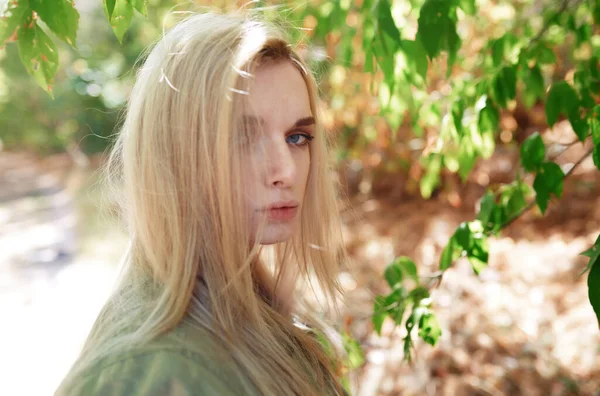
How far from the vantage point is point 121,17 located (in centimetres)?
147

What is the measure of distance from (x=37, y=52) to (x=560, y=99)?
1.39m

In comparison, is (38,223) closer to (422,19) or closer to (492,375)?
(492,375)

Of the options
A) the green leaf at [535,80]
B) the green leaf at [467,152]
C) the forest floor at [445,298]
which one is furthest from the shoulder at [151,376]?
the green leaf at [535,80]

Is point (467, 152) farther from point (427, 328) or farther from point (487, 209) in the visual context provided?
point (427, 328)

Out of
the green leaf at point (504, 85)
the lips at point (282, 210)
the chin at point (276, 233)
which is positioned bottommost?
the chin at point (276, 233)

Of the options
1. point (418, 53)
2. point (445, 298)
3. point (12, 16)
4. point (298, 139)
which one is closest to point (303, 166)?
point (298, 139)

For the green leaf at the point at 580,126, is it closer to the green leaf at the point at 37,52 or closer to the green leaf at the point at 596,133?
the green leaf at the point at 596,133

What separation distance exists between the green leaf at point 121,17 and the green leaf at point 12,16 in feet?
0.60

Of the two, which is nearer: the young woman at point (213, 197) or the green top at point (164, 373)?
the green top at point (164, 373)

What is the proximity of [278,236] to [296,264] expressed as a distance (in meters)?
0.36

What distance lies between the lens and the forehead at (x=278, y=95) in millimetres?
1338

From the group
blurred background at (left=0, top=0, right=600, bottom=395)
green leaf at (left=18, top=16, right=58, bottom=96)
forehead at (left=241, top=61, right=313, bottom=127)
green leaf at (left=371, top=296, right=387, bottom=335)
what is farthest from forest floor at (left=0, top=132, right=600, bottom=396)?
forehead at (left=241, top=61, right=313, bottom=127)

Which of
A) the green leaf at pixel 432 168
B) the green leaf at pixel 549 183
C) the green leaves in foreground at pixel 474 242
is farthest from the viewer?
the green leaf at pixel 432 168

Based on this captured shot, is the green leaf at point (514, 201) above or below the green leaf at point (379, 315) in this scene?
above
